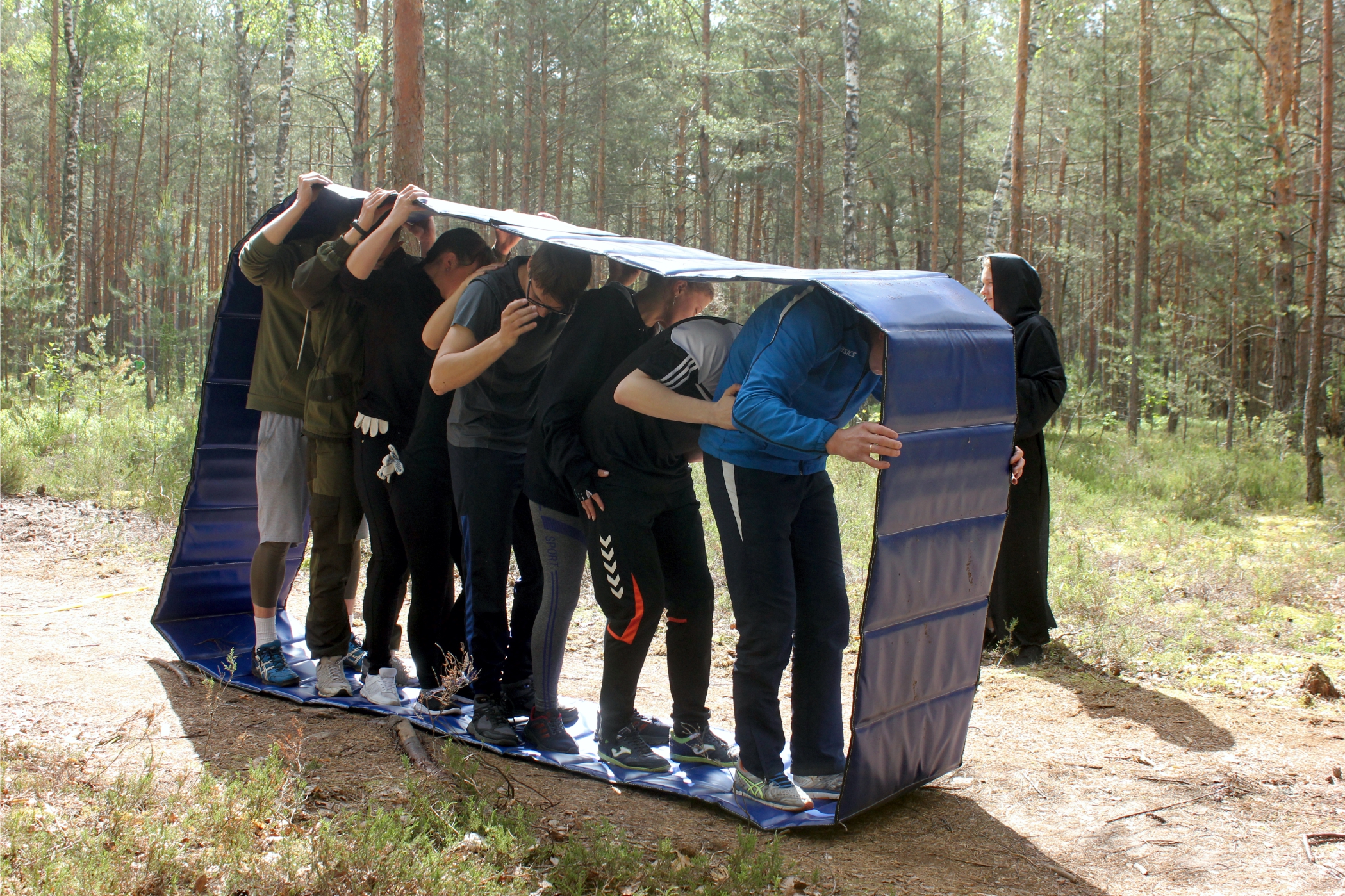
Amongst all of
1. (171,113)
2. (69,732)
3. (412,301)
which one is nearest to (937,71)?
(412,301)

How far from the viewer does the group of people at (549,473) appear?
3.06 meters

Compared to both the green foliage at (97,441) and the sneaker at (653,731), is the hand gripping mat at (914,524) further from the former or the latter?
the green foliage at (97,441)

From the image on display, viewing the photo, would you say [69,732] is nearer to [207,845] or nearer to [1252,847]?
[207,845]

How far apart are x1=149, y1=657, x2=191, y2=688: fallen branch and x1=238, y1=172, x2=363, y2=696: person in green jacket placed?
13.9 inches

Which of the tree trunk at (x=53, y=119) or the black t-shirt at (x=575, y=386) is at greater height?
the tree trunk at (x=53, y=119)

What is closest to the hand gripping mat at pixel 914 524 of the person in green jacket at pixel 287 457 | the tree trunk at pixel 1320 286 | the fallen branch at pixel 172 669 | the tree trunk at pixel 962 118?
the person in green jacket at pixel 287 457

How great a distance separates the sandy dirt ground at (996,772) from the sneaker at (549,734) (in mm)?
105

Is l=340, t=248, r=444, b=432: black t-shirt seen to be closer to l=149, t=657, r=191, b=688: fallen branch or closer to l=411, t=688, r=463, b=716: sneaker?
l=411, t=688, r=463, b=716: sneaker

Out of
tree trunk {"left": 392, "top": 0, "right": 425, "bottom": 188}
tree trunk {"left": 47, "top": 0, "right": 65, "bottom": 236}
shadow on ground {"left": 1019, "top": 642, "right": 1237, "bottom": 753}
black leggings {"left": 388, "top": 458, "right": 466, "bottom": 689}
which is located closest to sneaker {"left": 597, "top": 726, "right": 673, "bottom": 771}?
black leggings {"left": 388, "top": 458, "right": 466, "bottom": 689}

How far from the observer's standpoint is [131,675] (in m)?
4.43

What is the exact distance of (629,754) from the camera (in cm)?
348

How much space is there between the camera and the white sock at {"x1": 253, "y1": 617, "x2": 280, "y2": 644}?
4379 millimetres

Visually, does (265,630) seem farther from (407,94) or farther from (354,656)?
(407,94)

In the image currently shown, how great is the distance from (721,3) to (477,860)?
24.8 metres
